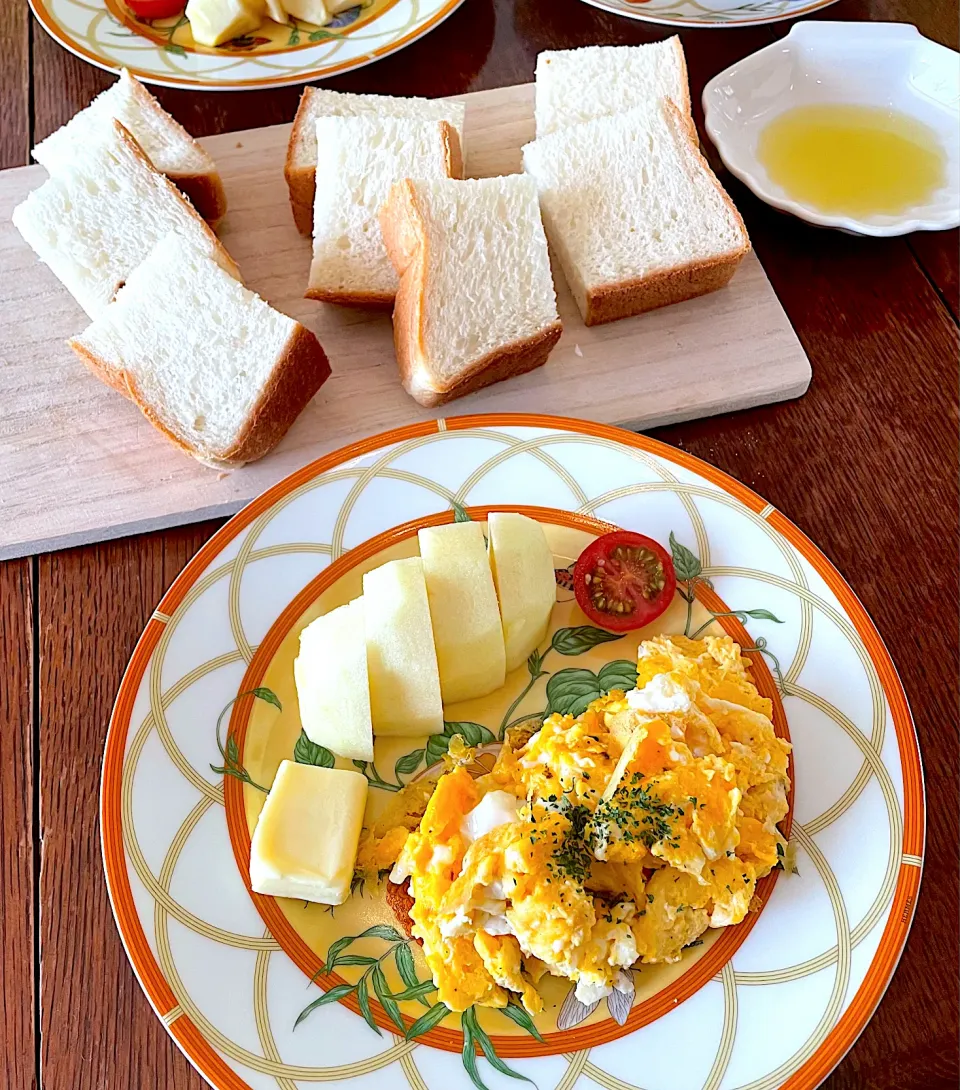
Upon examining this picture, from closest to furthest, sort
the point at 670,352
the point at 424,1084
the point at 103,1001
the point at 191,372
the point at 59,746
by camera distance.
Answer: the point at 424,1084 < the point at 103,1001 < the point at 59,746 < the point at 191,372 < the point at 670,352

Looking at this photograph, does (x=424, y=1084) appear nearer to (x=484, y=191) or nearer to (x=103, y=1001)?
(x=103, y=1001)

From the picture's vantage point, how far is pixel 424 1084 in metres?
1.49

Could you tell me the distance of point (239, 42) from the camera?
8.85ft

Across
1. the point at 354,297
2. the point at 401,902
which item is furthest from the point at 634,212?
the point at 401,902

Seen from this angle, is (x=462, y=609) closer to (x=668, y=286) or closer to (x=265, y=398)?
(x=265, y=398)

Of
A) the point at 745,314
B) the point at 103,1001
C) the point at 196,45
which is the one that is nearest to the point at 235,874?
the point at 103,1001

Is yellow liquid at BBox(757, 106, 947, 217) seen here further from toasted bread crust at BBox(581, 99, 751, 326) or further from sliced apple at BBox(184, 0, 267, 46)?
sliced apple at BBox(184, 0, 267, 46)

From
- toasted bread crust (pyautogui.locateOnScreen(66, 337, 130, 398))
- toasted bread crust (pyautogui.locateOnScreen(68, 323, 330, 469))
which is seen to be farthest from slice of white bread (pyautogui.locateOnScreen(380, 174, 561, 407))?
toasted bread crust (pyautogui.locateOnScreen(66, 337, 130, 398))

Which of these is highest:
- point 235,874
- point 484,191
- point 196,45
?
point 196,45

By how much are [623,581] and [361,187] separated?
3.73 feet

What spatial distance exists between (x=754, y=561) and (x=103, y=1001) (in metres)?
1.40

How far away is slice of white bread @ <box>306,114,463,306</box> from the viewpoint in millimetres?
2213

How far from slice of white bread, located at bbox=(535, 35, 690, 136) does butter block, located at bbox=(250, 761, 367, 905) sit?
5.55 feet

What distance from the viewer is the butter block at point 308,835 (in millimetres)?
1562
